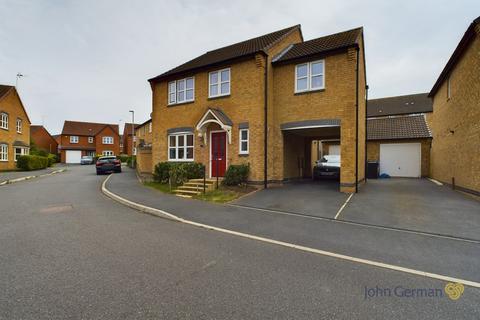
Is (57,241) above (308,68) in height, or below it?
below

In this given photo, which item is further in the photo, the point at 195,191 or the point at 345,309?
the point at 195,191

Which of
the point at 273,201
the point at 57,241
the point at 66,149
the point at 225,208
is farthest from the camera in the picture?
the point at 66,149

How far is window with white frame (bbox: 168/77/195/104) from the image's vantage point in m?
15.3

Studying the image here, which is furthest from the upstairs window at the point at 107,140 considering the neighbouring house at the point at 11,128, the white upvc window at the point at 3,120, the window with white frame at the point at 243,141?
the window with white frame at the point at 243,141

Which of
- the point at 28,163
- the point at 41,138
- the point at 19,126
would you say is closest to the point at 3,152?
the point at 28,163

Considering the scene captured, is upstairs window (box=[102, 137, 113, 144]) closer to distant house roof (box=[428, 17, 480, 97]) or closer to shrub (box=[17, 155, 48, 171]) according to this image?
shrub (box=[17, 155, 48, 171])

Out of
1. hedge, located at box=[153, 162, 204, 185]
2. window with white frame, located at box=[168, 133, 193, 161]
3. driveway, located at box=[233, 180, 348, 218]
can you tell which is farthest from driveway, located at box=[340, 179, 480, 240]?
window with white frame, located at box=[168, 133, 193, 161]

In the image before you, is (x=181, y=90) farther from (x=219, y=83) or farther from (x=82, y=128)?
(x=82, y=128)

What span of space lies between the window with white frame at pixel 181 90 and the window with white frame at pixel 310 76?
6.18 metres

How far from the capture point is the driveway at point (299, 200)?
27.7ft

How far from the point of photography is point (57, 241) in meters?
5.33

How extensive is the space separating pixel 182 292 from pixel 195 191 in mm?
8301

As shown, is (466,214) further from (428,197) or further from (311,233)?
(311,233)

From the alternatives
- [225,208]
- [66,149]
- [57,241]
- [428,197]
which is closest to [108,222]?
[57,241]
